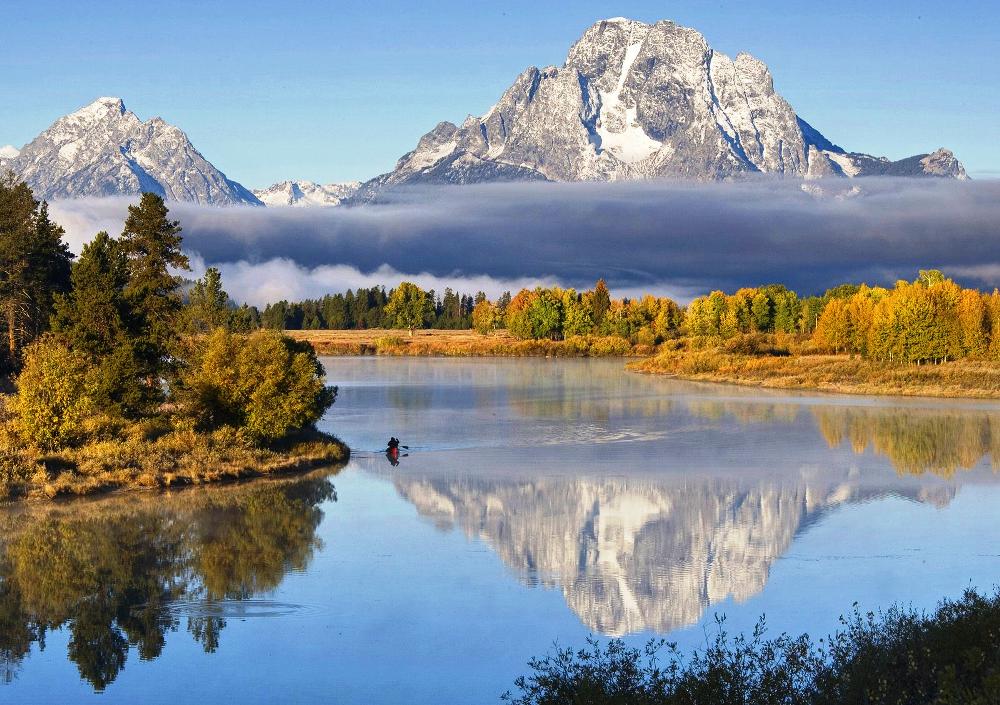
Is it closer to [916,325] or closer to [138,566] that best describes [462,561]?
[138,566]

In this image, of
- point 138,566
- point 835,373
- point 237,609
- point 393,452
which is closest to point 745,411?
point 393,452

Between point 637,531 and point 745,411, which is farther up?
point 745,411

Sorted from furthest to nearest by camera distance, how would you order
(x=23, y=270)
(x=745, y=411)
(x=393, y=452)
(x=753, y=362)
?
(x=753, y=362)
(x=745, y=411)
(x=23, y=270)
(x=393, y=452)

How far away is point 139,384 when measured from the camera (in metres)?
49.0

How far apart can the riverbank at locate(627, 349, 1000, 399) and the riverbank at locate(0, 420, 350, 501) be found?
6397cm

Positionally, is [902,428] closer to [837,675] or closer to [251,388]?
[251,388]

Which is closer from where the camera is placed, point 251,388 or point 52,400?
point 52,400

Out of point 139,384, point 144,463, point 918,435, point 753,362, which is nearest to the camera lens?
point 144,463

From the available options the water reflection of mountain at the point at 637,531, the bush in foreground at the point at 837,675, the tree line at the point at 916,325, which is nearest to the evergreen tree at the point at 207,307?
the water reflection of mountain at the point at 637,531

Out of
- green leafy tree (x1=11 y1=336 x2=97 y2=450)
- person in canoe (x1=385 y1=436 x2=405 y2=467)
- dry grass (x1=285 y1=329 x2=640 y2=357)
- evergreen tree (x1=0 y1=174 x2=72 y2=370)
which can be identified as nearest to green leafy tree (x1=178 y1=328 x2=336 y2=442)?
person in canoe (x1=385 y1=436 x2=405 y2=467)

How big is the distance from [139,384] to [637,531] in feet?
79.0

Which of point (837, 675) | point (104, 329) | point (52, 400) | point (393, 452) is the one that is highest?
point (104, 329)

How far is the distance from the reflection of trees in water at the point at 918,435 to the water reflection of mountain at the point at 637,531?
9.45 m

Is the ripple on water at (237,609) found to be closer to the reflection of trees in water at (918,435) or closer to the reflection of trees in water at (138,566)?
the reflection of trees in water at (138,566)
